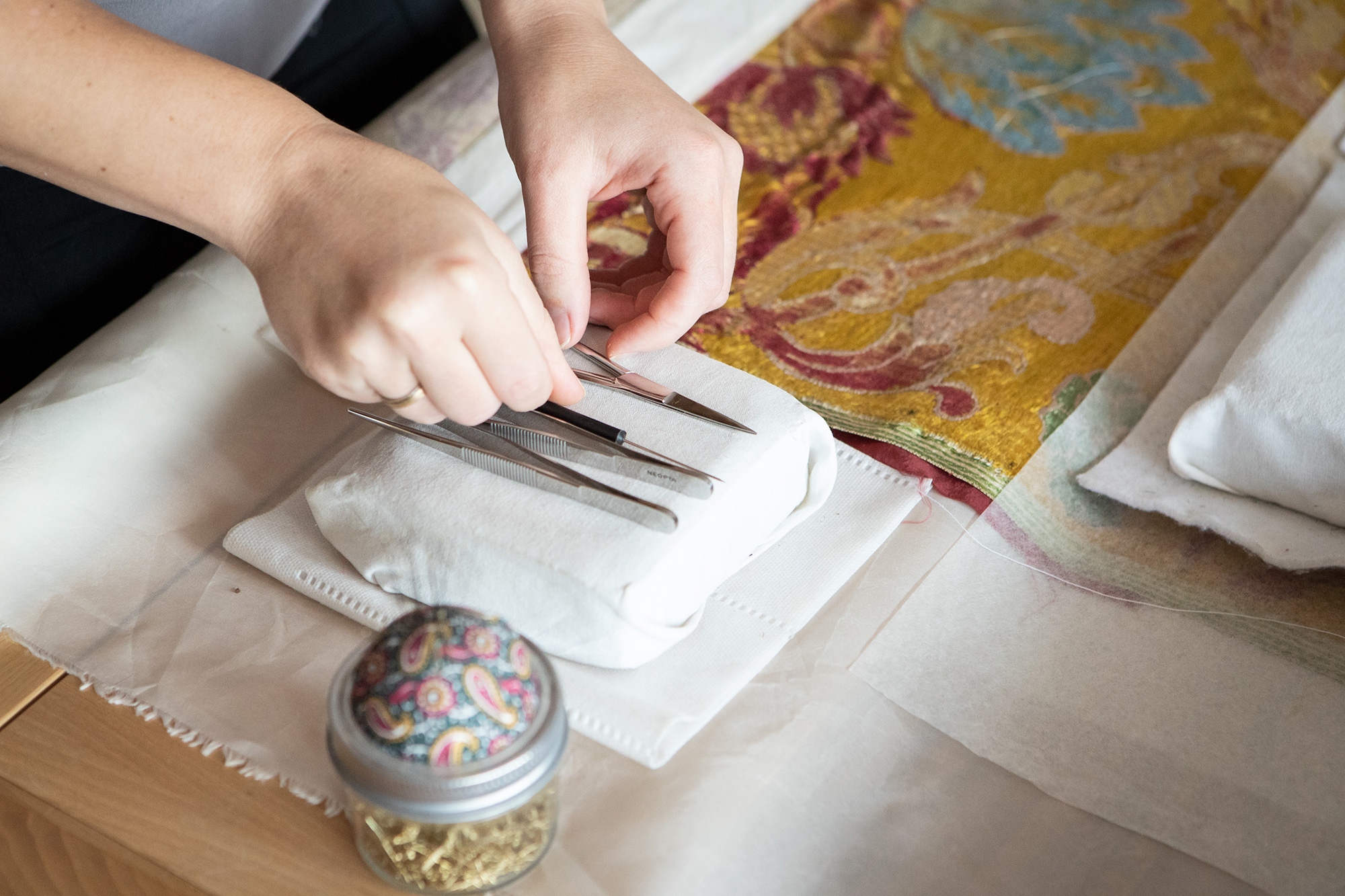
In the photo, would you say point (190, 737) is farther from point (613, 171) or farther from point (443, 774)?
point (613, 171)

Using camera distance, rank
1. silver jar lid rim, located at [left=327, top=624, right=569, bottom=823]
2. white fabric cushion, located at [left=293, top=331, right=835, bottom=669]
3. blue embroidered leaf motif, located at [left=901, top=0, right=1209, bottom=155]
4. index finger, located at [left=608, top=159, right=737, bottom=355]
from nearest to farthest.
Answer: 1. silver jar lid rim, located at [left=327, top=624, right=569, bottom=823]
2. white fabric cushion, located at [left=293, top=331, right=835, bottom=669]
3. index finger, located at [left=608, top=159, right=737, bottom=355]
4. blue embroidered leaf motif, located at [left=901, top=0, right=1209, bottom=155]

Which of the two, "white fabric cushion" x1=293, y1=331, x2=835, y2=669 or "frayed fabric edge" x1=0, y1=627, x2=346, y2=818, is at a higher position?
"white fabric cushion" x1=293, y1=331, x2=835, y2=669

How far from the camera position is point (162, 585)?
0.55 m

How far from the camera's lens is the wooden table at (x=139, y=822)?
427 millimetres

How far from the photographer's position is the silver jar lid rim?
Result: 358 mm

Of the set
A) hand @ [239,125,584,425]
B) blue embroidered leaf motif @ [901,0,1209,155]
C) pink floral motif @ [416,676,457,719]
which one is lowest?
blue embroidered leaf motif @ [901,0,1209,155]

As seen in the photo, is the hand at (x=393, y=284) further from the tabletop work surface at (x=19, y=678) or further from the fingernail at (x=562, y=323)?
the tabletop work surface at (x=19, y=678)

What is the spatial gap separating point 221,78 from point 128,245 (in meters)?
0.37

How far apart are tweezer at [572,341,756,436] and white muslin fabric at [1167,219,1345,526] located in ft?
0.82

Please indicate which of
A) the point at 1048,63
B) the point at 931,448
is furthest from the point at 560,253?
the point at 1048,63

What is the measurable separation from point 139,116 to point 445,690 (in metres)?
0.29

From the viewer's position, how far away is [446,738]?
0.36 meters

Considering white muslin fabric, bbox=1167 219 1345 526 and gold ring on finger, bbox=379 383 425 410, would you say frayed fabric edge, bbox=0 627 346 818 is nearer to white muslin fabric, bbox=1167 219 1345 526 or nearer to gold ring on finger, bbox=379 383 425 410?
gold ring on finger, bbox=379 383 425 410

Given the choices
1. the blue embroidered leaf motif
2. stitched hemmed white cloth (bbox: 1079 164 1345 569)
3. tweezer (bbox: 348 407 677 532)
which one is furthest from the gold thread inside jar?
the blue embroidered leaf motif
